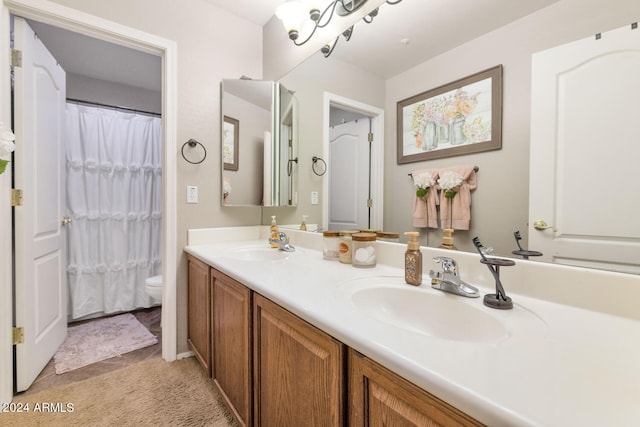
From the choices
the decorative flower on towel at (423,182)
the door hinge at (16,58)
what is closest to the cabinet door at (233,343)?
the decorative flower on towel at (423,182)

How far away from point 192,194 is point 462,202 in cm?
162

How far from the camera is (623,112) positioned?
2.29ft

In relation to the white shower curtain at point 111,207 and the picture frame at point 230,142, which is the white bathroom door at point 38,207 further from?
the picture frame at point 230,142

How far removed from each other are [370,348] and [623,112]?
849 mm

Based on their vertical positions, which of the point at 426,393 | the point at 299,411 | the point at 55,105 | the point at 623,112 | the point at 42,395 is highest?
the point at 55,105

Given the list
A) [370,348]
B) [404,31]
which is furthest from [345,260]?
[404,31]

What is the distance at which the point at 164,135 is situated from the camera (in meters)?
1.77

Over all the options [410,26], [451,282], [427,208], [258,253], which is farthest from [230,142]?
[451,282]

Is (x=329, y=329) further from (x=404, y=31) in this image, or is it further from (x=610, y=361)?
(x=404, y=31)

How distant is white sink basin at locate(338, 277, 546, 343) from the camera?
676mm

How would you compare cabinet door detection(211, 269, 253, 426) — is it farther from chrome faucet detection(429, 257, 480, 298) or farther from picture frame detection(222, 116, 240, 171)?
→ picture frame detection(222, 116, 240, 171)

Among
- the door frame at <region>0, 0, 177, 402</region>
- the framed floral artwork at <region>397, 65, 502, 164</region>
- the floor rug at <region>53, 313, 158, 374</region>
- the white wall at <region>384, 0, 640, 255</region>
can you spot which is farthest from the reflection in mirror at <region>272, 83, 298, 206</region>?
the floor rug at <region>53, 313, 158, 374</region>

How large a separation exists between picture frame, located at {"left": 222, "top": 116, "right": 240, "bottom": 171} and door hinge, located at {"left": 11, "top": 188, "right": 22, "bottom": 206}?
3.57 feet

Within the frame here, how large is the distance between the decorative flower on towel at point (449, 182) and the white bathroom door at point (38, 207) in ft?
7.01
